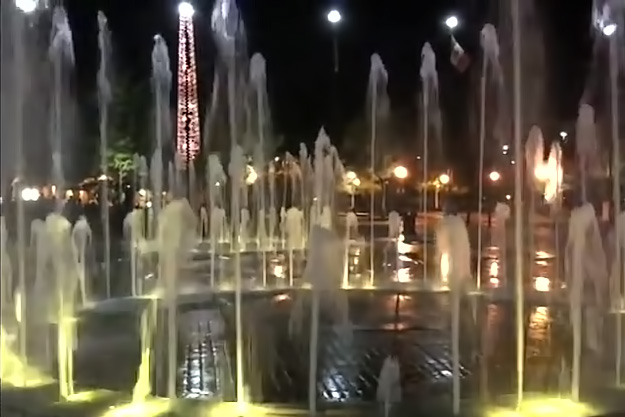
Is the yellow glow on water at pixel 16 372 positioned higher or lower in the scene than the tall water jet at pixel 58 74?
lower

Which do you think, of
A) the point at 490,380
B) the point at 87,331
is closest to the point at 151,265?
the point at 87,331

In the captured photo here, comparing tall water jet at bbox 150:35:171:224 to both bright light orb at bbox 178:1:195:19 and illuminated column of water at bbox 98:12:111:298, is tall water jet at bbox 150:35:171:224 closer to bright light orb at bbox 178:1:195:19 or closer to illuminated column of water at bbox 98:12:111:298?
illuminated column of water at bbox 98:12:111:298

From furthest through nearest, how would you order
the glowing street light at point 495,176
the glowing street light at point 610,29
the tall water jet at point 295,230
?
the glowing street light at point 495,176 < the tall water jet at point 295,230 < the glowing street light at point 610,29

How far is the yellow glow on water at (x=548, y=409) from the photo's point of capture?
762 centimetres

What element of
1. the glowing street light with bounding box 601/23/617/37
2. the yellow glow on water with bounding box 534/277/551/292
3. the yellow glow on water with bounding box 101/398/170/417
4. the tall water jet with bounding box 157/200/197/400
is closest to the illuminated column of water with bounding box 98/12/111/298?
the glowing street light with bounding box 601/23/617/37

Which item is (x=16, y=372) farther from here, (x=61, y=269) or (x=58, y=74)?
(x=58, y=74)

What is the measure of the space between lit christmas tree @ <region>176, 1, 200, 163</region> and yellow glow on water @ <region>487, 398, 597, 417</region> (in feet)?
88.0

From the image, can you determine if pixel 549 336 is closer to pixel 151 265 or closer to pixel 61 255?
pixel 61 255

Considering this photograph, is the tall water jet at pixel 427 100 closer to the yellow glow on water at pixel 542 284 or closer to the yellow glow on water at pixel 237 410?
the yellow glow on water at pixel 542 284

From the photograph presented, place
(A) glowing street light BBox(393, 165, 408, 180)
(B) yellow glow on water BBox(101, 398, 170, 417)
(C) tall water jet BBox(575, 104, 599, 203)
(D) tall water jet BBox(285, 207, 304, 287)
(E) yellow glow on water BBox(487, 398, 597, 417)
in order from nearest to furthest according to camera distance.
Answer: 1. (E) yellow glow on water BBox(487, 398, 597, 417)
2. (B) yellow glow on water BBox(101, 398, 170, 417)
3. (D) tall water jet BBox(285, 207, 304, 287)
4. (C) tall water jet BBox(575, 104, 599, 203)
5. (A) glowing street light BBox(393, 165, 408, 180)

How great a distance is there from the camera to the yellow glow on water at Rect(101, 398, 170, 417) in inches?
306

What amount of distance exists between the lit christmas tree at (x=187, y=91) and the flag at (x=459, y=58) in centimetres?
933

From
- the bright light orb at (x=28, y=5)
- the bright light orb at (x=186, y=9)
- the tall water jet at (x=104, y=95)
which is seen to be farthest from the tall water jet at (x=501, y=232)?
the bright light orb at (x=186, y=9)

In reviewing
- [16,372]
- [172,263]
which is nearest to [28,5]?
[172,263]
